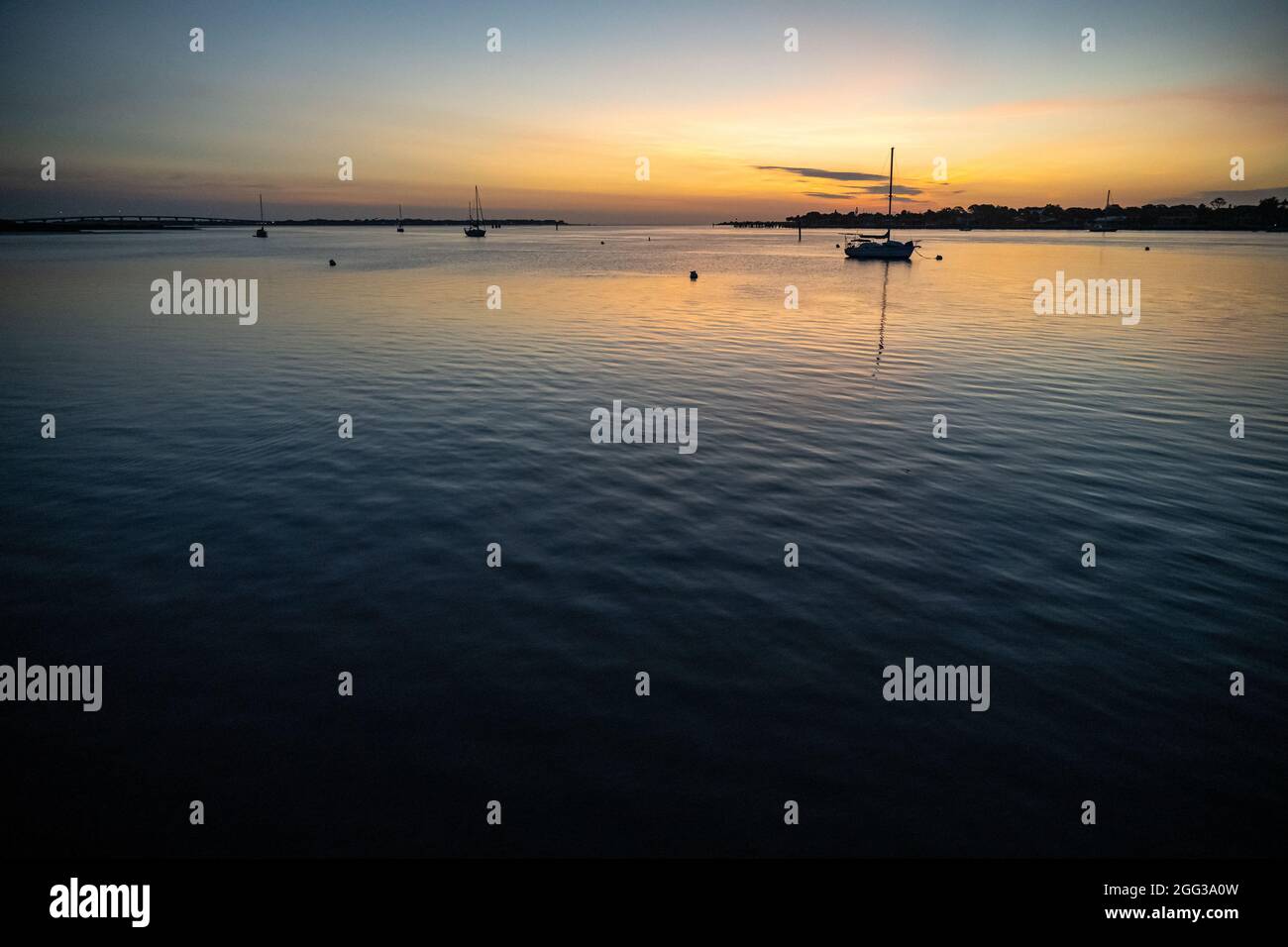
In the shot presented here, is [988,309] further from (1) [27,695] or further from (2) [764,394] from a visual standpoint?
(1) [27,695]

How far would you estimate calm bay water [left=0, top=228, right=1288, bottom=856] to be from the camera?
643 centimetres

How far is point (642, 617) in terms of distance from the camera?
9.51 m

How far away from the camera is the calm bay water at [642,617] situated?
643 cm

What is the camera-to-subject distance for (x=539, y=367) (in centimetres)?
2666
